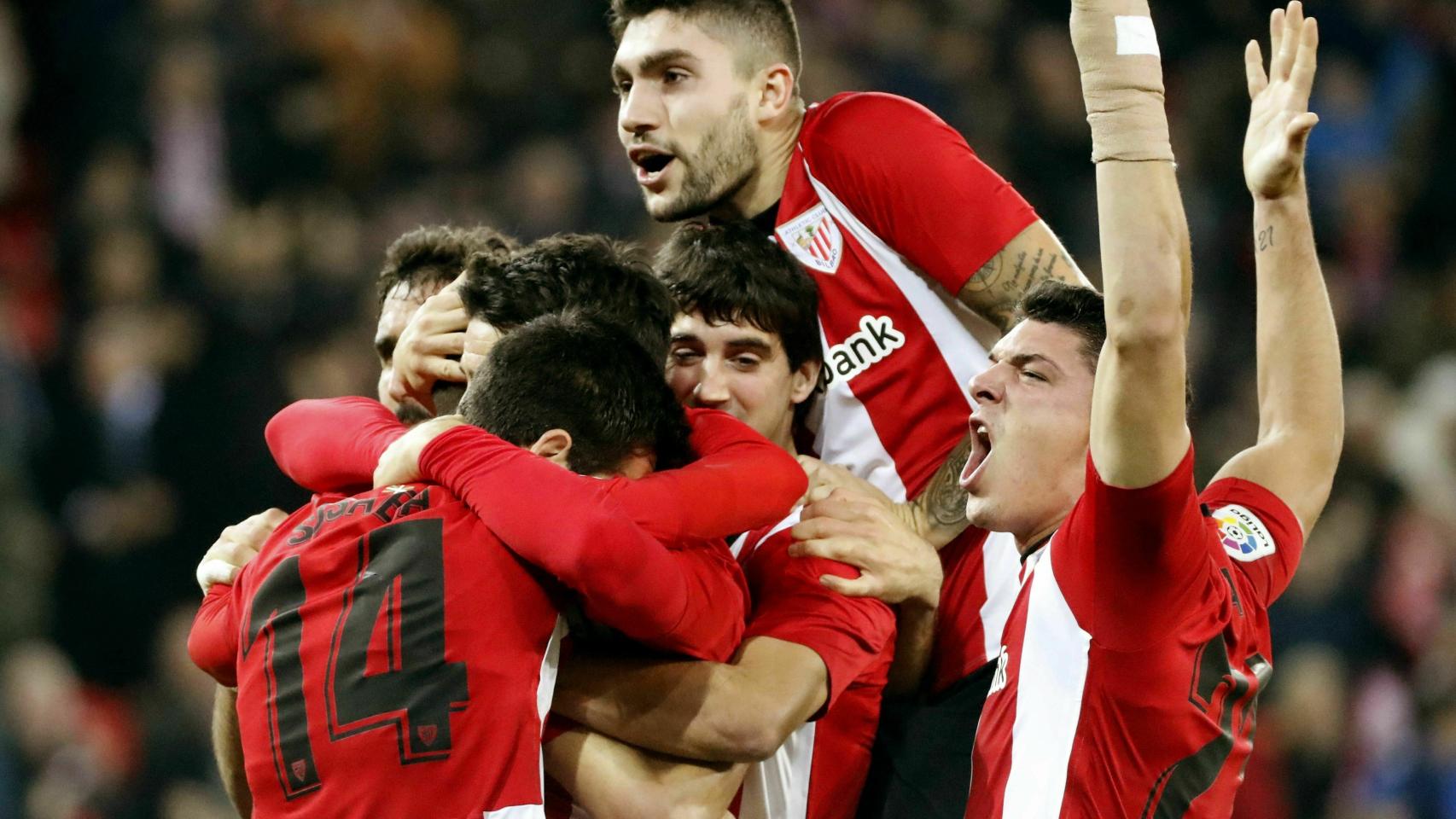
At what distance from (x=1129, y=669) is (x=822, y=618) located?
1.86ft

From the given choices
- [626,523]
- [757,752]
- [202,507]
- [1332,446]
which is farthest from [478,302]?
[202,507]

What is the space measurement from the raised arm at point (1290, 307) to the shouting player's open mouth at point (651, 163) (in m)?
1.24

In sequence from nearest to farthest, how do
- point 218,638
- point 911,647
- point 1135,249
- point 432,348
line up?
point 1135,249
point 218,638
point 432,348
point 911,647

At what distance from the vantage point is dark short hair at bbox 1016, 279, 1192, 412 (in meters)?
3.18

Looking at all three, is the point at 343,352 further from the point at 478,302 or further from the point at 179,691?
the point at 478,302

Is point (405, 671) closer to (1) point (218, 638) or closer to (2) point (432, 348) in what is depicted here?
(1) point (218, 638)

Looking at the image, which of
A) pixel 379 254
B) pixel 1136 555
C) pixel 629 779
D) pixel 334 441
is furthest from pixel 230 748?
pixel 379 254

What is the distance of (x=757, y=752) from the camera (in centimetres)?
292

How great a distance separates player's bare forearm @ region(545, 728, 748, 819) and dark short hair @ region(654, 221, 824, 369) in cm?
105

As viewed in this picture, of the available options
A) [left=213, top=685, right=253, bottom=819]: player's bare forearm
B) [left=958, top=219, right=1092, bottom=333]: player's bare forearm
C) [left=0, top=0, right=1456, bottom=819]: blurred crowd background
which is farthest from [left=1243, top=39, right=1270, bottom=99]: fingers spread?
[left=0, top=0, right=1456, bottom=819]: blurred crowd background

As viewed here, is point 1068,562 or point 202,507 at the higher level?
point 1068,562

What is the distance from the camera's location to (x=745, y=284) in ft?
12.1

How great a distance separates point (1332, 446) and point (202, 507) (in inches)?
214

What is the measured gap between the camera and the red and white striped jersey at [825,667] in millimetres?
3115
